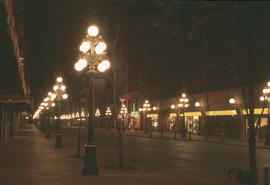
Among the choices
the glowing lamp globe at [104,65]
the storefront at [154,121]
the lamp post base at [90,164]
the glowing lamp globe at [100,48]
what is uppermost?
the glowing lamp globe at [100,48]

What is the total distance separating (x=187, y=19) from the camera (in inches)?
273

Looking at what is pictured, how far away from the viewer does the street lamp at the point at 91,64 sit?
46.0ft

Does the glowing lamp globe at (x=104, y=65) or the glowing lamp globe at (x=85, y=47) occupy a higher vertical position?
the glowing lamp globe at (x=85, y=47)

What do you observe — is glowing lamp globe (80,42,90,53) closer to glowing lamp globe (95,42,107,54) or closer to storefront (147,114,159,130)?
glowing lamp globe (95,42,107,54)

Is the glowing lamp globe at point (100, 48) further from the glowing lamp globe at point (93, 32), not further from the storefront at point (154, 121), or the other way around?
the storefront at point (154, 121)

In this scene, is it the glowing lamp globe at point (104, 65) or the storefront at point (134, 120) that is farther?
the storefront at point (134, 120)

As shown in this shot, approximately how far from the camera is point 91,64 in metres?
→ 14.6

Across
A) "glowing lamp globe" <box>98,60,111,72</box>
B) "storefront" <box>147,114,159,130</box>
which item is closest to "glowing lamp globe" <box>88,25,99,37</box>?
"glowing lamp globe" <box>98,60,111,72</box>

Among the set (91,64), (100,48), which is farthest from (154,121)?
(100,48)

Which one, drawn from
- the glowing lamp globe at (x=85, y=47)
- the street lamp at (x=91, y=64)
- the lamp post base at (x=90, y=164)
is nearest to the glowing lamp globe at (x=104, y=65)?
the street lamp at (x=91, y=64)

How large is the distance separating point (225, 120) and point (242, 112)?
4296 millimetres

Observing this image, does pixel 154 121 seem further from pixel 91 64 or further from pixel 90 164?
pixel 90 164

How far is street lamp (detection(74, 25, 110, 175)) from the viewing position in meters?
14.0

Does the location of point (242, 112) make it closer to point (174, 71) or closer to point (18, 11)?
point (174, 71)
